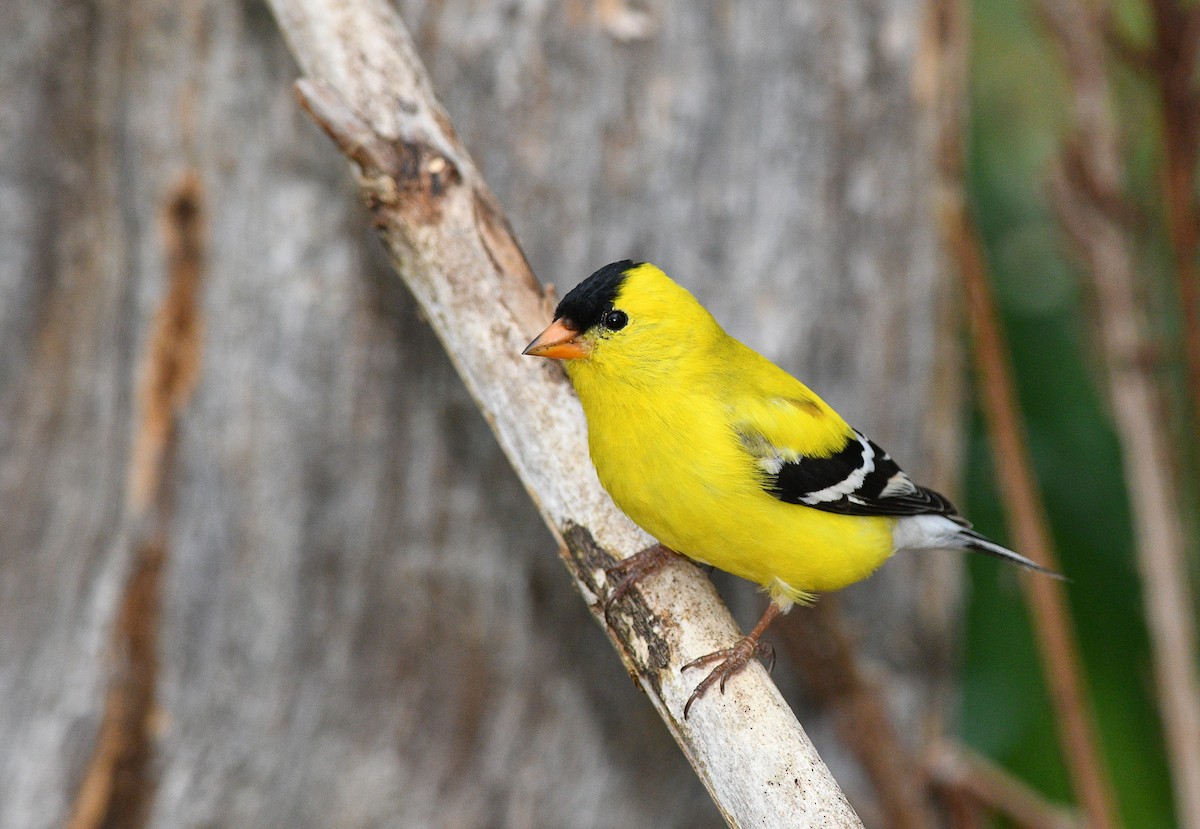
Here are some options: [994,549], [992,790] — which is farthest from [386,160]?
[992,790]

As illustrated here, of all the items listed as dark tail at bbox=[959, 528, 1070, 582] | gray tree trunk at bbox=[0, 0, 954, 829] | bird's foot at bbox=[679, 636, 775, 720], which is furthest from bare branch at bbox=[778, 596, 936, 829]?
bird's foot at bbox=[679, 636, 775, 720]

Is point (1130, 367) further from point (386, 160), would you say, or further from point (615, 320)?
point (386, 160)

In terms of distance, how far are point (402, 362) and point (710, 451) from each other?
104cm

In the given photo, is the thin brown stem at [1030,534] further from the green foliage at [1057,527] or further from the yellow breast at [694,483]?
the yellow breast at [694,483]

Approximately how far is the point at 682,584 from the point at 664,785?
1293 millimetres

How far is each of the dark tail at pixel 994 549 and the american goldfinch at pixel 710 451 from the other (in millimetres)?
271

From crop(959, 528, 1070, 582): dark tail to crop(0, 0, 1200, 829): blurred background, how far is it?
0.31m

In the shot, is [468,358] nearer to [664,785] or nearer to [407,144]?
[407,144]

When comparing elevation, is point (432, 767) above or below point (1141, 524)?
below

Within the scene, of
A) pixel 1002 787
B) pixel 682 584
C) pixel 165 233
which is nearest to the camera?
pixel 682 584

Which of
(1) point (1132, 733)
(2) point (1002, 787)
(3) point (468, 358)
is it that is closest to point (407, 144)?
(3) point (468, 358)

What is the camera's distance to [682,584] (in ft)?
6.75

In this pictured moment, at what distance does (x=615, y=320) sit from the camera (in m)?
2.09

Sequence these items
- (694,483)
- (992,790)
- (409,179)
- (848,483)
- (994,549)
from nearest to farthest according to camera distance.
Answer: (694,483) → (409,179) → (848,483) → (994,549) → (992,790)
